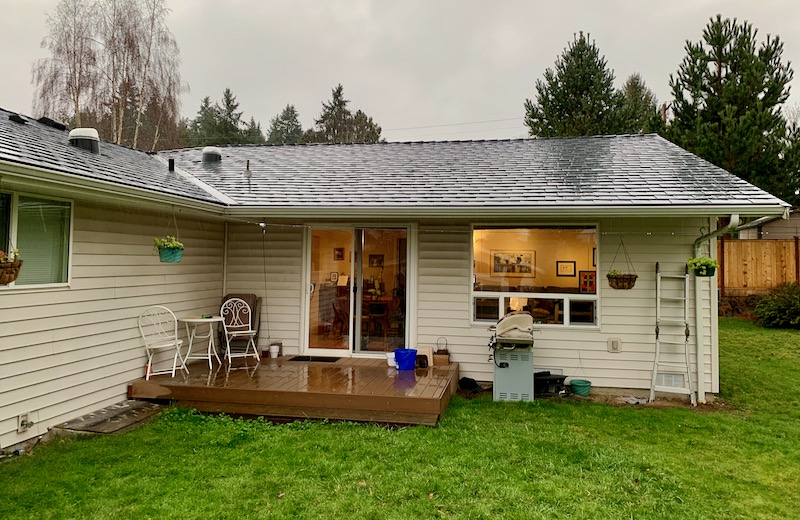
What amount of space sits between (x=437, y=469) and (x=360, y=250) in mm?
3523

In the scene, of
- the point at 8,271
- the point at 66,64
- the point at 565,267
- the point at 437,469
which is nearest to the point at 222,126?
the point at 66,64

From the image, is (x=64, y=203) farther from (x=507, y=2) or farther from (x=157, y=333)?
(x=507, y=2)

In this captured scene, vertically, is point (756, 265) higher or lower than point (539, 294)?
higher

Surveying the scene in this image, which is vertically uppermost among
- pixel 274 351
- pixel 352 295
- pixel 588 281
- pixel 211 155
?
pixel 211 155

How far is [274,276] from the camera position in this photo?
6.54m

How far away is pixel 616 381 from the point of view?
567 cm

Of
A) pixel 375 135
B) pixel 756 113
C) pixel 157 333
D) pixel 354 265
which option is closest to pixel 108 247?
pixel 157 333

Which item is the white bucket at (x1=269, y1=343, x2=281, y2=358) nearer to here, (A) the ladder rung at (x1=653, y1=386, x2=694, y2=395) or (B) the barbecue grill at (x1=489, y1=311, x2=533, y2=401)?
(B) the barbecue grill at (x1=489, y1=311, x2=533, y2=401)

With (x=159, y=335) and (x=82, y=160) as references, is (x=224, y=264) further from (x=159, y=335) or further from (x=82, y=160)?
(x=82, y=160)

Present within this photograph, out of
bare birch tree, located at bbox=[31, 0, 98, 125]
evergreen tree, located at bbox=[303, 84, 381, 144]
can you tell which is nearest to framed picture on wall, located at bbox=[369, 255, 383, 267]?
bare birch tree, located at bbox=[31, 0, 98, 125]

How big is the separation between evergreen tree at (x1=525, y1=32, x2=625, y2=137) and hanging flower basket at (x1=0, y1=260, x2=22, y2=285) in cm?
1443

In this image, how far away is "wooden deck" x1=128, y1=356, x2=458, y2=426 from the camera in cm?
441

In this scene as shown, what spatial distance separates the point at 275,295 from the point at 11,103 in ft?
56.8

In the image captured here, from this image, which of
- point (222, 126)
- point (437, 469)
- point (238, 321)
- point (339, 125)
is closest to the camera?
point (437, 469)
